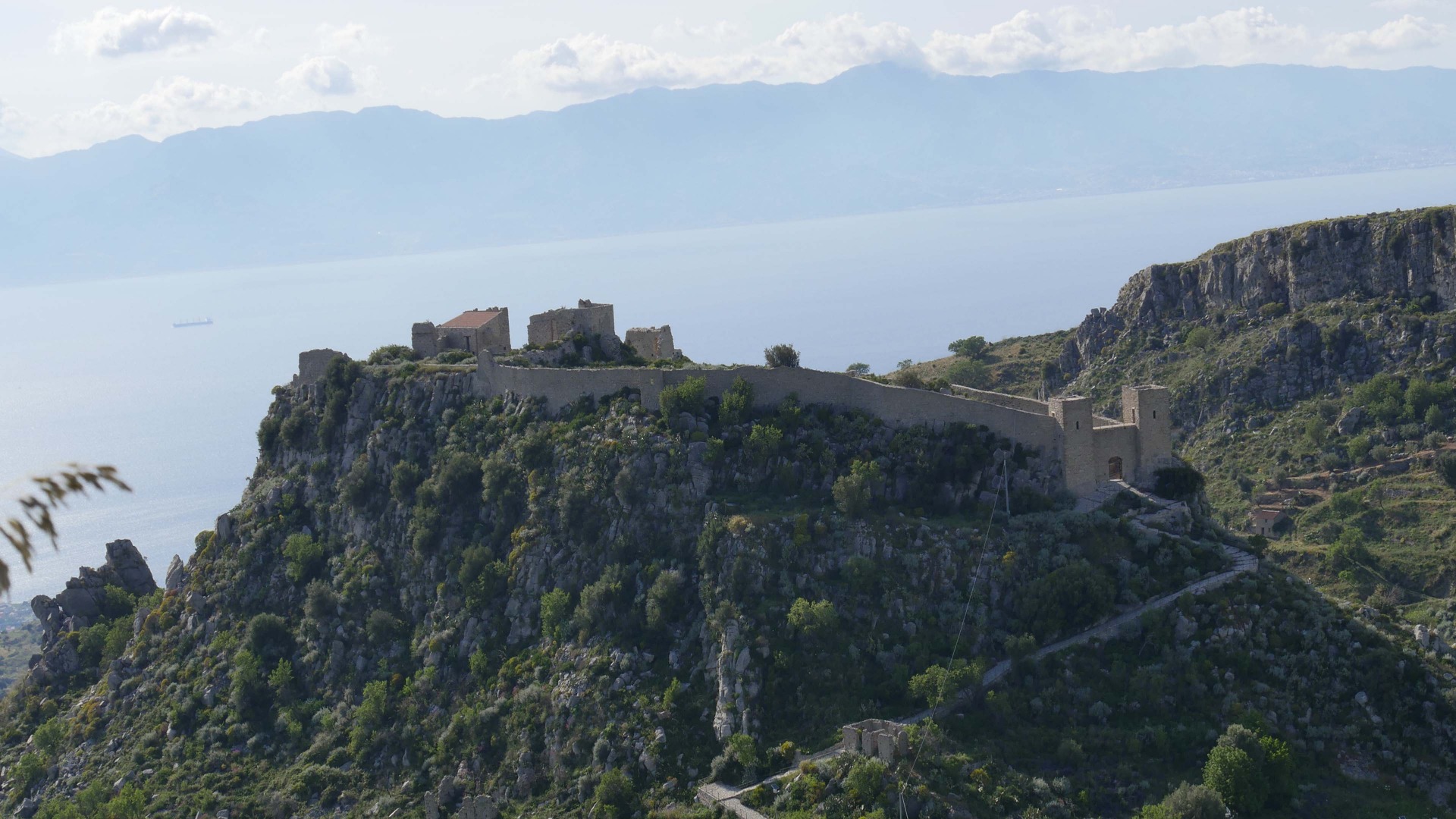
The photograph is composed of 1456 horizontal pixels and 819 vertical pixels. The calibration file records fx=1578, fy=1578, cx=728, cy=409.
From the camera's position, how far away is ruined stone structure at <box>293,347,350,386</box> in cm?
6222

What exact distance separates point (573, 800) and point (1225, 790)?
16.8m

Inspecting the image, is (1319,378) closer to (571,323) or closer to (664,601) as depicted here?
(571,323)

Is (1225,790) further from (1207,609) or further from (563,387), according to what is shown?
(563,387)

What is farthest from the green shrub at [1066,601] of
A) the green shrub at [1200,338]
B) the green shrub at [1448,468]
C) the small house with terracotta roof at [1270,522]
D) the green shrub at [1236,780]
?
the green shrub at [1200,338]

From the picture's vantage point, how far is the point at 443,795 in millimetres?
44781

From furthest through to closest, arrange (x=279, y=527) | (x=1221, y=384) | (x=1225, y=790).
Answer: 1. (x=1221, y=384)
2. (x=279, y=527)
3. (x=1225, y=790)

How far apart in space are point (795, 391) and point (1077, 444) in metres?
9.79

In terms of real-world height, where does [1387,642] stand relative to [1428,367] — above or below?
below

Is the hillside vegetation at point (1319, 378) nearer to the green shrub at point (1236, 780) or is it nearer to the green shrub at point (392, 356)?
the green shrub at point (1236, 780)

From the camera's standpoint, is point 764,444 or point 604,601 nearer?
point 604,601

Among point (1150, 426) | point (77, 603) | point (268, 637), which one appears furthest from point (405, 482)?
point (1150, 426)

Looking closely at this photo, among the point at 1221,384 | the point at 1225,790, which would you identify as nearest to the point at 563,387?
the point at 1225,790

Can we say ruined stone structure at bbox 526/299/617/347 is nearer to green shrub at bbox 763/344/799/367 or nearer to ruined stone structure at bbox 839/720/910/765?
green shrub at bbox 763/344/799/367

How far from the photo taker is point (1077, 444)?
156 ft
